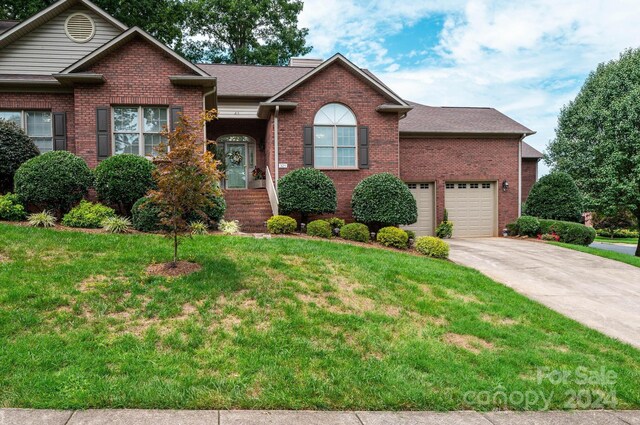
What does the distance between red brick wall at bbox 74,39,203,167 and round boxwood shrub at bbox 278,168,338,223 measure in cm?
367

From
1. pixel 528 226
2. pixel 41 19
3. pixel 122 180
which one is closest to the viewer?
pixel 122 180

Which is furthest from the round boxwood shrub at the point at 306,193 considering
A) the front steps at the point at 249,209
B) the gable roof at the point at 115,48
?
the gable roof at the point at 115,48

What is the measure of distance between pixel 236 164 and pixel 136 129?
4936 millimetres

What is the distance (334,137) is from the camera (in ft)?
45.1

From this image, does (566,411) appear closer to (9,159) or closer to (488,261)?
(488,261)

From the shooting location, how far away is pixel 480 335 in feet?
17.7

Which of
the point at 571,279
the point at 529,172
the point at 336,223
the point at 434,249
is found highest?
the point at 529,172

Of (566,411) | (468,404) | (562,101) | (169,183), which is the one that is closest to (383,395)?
(468,404)

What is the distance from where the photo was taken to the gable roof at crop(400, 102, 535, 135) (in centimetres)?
1616

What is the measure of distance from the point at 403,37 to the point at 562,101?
767 inches

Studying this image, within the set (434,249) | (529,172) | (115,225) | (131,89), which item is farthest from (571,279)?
(131,89)

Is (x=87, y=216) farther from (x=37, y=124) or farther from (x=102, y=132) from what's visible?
(x=37, y=124)

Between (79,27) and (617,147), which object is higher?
(79,27)

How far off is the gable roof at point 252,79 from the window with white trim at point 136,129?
3473mm
